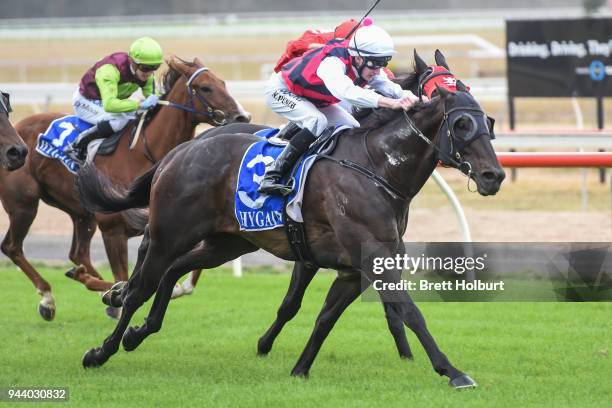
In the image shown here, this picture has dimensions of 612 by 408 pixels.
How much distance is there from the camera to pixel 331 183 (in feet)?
19.1

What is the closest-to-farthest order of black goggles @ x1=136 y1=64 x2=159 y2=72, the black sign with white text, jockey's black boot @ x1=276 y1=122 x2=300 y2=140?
1. jockey's black boot @ x1=276 y1=122 x2=300 y2=140
2. black goggles @ x1=136 y1=64 x2=159 y2=72
3. the black sign with white text

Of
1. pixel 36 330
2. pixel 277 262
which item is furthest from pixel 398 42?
pixel 36 330

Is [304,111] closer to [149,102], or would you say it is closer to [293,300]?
[293,300]

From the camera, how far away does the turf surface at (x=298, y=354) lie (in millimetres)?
5426

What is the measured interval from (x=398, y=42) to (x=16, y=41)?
1912cm

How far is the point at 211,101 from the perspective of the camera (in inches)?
321

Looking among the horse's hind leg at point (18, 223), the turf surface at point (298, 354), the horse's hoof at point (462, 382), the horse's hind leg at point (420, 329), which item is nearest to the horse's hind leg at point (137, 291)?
the turf surface at point (298, 354)

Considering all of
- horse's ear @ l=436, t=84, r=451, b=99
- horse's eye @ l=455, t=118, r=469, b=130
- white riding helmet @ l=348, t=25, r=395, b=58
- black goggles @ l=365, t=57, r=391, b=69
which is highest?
white riding helmet @ l=348, t=25, r=395, b=58

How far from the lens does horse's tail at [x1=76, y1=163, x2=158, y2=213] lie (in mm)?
6773

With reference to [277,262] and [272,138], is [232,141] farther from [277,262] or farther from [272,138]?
[277,262]

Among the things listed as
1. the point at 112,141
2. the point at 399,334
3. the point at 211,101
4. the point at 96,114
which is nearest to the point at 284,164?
the point at 399,334

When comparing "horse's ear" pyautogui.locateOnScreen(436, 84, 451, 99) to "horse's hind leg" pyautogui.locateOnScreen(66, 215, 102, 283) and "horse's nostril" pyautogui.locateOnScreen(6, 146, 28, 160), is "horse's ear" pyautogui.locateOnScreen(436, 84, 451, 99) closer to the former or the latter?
"horse's nostril" pyautogui.locateOnScreen(6, 146, 28, 160)

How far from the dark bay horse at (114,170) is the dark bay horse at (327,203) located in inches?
51.1

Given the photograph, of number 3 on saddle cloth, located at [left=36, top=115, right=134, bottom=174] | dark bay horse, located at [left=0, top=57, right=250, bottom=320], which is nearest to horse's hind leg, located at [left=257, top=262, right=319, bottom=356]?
dark bay horse, located at [left=0, top=57, right=250, bottom=320]
